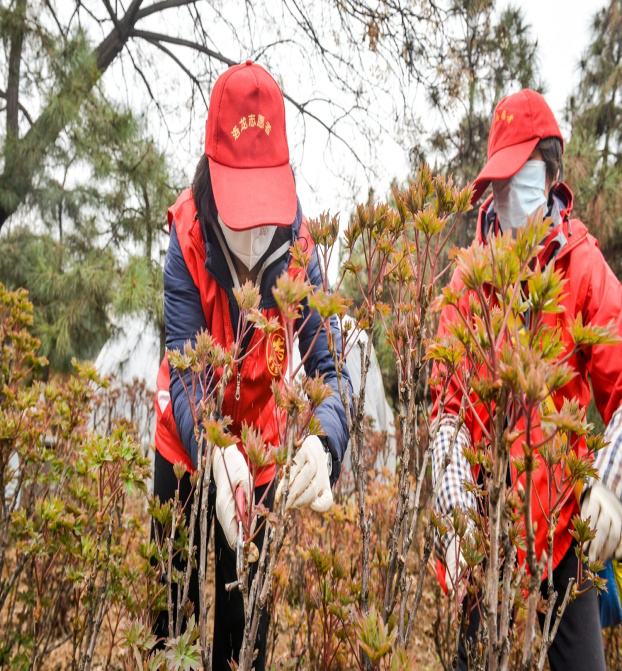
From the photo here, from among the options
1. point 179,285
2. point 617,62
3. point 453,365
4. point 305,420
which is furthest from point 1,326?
point 617,62

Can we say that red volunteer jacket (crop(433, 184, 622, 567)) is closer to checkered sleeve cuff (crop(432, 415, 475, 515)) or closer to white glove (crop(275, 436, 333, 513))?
checkered sleeve cuff (crop(432, 415, 475, 515))

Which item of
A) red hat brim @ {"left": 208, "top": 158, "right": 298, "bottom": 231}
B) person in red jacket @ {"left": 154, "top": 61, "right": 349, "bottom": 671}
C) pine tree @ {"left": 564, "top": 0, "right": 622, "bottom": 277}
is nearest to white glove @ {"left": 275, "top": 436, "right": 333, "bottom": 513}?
person in red jacket @ {"left": 154, "top": 61, "right": 349, "bottom": 671}

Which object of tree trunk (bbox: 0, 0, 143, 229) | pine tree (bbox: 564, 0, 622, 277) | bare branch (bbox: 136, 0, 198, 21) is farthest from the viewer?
pine tree (bbox: 564, 0, 622, 277)

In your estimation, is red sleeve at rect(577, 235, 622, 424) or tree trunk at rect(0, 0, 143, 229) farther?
tree trunk at rect(0, 0, 143, 229)

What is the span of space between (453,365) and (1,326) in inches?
78.2

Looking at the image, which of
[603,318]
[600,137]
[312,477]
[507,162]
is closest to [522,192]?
[507,162]

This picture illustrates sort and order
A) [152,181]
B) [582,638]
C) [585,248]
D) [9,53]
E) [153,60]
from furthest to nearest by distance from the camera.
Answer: [153,60] < [152,181] < [9,53] < [585,248] < [582,638]

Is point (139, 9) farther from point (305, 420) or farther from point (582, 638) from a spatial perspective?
point (582, 638)

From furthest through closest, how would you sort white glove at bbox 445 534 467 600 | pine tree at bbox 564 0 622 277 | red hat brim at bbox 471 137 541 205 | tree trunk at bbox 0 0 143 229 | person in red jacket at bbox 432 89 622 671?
pine tree at bbox 564 0 622 277 → tree trunk at bbox 0 0 143 229 → red hat brim at bbox 471 137 541 205 → person in red jacket at bbox 432 89 622 671 → white glove at bbox 445 534 467 600

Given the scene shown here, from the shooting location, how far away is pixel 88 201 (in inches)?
152

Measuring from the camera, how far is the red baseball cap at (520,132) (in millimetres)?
1548

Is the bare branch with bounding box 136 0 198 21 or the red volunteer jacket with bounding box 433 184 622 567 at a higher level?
the bare branch with bounding box 136 0 198 21

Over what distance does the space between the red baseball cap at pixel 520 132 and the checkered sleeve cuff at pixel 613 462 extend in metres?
0.77

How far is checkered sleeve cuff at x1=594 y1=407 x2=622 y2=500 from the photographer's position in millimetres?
1134
